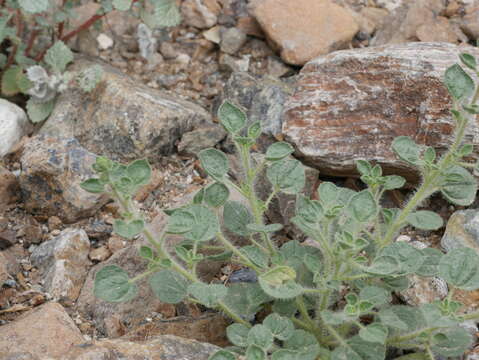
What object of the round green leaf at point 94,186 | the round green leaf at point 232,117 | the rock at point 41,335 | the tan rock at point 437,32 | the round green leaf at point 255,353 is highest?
the round green leaf at point 232,117

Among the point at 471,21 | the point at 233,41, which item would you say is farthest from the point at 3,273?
the point at 471,21

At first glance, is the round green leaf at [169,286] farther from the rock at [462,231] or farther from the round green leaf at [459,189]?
the rock at [462,231]

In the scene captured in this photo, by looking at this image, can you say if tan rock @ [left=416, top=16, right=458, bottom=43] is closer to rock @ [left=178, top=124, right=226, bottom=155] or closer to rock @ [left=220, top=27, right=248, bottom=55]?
rock @ [left=220, top=27, right=248, bottom=55]

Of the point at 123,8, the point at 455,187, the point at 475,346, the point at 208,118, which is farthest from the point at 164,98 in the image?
the point at 475,346

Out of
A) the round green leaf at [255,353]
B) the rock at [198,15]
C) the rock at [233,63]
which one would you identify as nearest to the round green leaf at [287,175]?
the round green leaf at [255,353]

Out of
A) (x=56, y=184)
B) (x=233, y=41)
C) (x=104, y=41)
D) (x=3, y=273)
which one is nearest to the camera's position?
(x=3, y=273)

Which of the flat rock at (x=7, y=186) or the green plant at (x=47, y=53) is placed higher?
the green plant at (x=47, y=53)

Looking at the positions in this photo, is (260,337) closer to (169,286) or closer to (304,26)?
(169,286)
